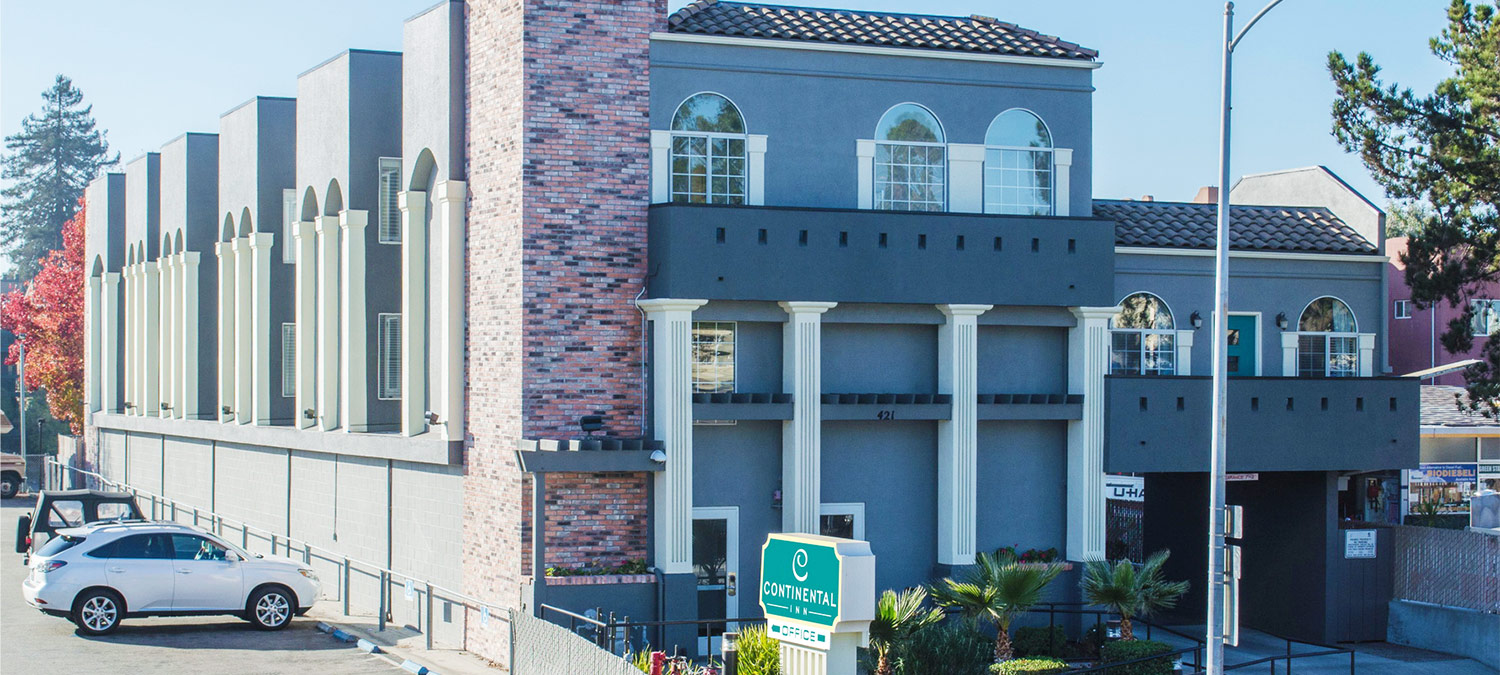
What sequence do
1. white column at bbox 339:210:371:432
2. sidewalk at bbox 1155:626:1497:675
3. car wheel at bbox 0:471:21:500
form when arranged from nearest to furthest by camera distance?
sidewalk at bbox 1155:626:1497:675, white column at bbox 339:210:371:432, car wheel at bbox 0:471:21:500

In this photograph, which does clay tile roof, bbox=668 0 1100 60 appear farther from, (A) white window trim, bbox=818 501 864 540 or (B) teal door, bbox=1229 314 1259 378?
(A) white window trim, bbox=818 501 864 540

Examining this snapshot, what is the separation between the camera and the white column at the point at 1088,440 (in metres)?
23.9

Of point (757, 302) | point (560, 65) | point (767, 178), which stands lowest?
point (757, 302)

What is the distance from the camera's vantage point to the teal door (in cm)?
2688

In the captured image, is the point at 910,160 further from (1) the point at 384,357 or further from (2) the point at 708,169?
(1) the point at 384,357

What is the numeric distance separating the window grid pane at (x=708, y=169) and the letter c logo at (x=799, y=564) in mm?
8887

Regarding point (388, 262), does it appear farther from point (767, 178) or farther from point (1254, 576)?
point (1254, 576)

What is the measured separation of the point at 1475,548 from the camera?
25609 mm

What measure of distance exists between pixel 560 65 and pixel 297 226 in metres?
9.98

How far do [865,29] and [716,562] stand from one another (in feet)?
28.2

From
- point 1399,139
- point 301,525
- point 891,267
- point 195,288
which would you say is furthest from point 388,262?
point 1399,139

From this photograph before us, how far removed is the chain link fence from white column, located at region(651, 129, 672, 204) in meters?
14.5

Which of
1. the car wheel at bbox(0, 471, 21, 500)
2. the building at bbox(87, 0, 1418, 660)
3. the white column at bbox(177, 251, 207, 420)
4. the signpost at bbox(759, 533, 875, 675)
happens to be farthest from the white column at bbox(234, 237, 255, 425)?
the car wheel at bbox(0, 471, 21, 500)

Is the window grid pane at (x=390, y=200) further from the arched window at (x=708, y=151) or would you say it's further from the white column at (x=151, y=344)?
the white column at (x=151, y=344)
